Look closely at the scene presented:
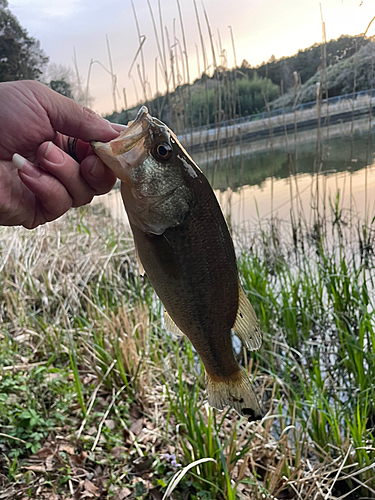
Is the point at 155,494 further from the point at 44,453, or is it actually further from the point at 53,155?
the point at 53,155

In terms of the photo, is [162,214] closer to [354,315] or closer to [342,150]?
[354,315]

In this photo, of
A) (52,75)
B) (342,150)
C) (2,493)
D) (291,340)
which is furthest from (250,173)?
(2,493)

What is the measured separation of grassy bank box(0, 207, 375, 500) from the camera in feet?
6.70

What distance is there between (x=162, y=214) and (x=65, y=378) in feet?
6.71

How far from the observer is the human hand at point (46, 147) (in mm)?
1336

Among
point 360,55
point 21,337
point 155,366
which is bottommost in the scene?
point 155,366

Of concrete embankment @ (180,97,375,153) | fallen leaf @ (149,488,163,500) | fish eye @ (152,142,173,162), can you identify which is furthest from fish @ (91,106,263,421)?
concrete embankment @ (180,97,375,153)

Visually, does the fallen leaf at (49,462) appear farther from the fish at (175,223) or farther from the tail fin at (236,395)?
the fish at (175,223)

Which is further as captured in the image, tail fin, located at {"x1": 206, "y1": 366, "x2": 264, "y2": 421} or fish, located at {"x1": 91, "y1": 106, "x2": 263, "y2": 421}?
tail fin, located at {"x1": 206, "y1": 366, "x2": 264, "y2": 421}

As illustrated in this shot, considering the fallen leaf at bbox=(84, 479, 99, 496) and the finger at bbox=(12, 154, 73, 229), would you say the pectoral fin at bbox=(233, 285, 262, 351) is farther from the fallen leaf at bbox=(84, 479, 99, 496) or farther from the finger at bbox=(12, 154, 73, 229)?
the fallen leaf at bbox=(84, 479, 99, 496)

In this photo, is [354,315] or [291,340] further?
[291,340]

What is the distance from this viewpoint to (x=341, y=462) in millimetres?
2186

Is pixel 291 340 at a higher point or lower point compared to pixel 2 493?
lower

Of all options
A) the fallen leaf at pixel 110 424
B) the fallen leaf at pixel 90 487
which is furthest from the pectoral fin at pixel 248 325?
the fallen leaf at pixel 110 424
